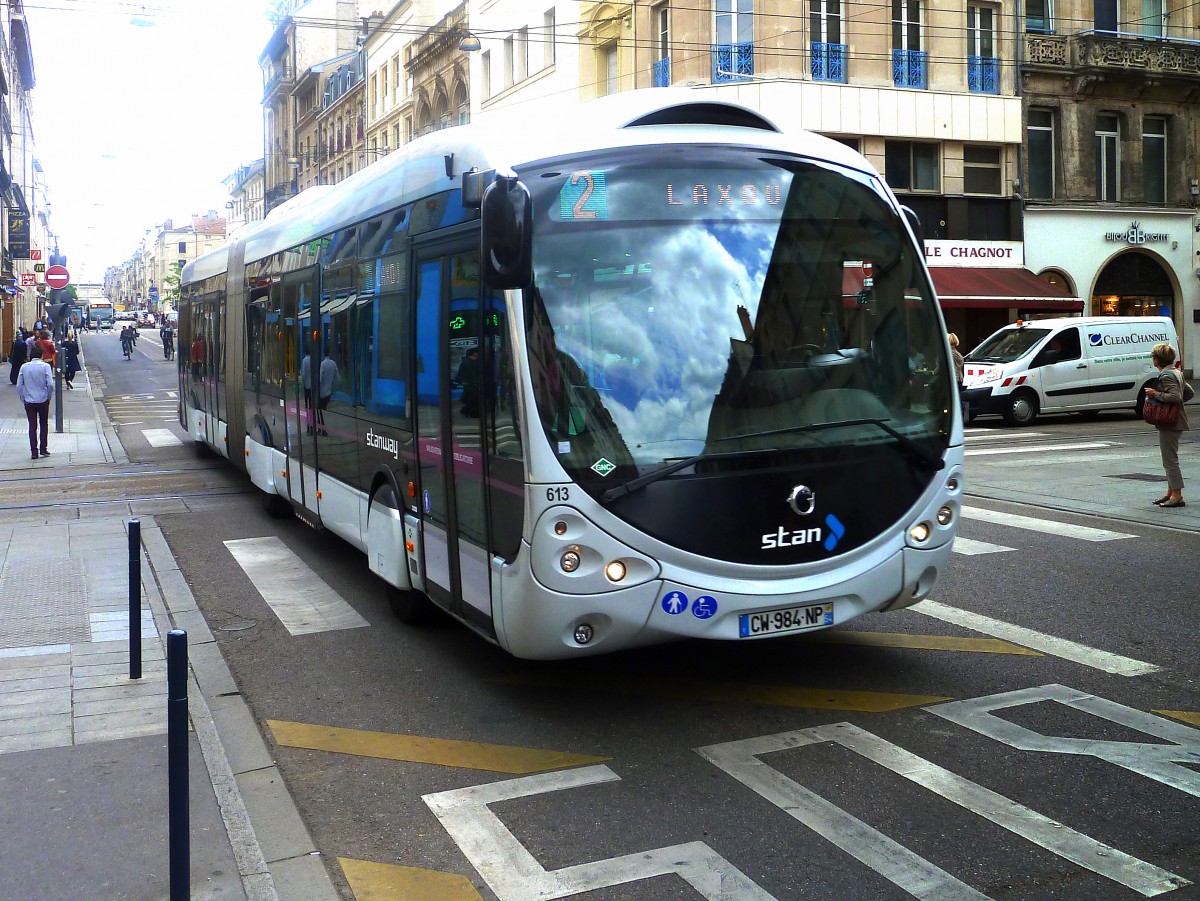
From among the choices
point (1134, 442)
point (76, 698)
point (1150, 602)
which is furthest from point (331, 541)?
point (1134, 442)

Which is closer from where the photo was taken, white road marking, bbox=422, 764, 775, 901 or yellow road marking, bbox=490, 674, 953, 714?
white road marking, bbox=422, 764, 775, 901

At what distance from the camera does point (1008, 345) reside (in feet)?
80.6

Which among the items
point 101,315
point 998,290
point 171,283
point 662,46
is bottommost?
point 998,290

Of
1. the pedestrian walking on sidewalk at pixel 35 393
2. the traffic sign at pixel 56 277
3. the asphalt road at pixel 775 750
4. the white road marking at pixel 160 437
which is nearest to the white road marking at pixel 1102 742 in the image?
the asphalt road at pixel 775 750

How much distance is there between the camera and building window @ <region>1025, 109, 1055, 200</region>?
35.3 m

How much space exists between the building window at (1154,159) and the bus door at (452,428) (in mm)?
34713

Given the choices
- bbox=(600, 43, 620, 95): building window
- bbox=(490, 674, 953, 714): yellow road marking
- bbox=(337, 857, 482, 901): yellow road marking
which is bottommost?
bbox=(337, 857, 482, 901): yellow road marking

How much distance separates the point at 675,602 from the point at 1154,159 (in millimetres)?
36010

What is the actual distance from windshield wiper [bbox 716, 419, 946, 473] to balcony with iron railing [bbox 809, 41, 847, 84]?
27.2 metres

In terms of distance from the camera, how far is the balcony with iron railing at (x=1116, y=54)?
3481 cm

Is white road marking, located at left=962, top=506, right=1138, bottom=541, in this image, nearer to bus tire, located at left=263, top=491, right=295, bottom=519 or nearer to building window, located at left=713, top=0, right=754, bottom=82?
bus tire, located at left=263, top=491, right=295, bottom=519

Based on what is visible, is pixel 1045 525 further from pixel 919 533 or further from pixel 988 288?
pixel 988 288

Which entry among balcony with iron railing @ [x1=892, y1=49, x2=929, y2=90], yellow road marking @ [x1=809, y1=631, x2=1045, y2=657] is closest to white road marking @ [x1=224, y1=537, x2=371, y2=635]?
yellow road marking @ [x1=809, y1=631, x2=1045, y2=657]

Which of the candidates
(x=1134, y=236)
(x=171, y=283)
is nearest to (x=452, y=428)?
(x=1134, y=236)
